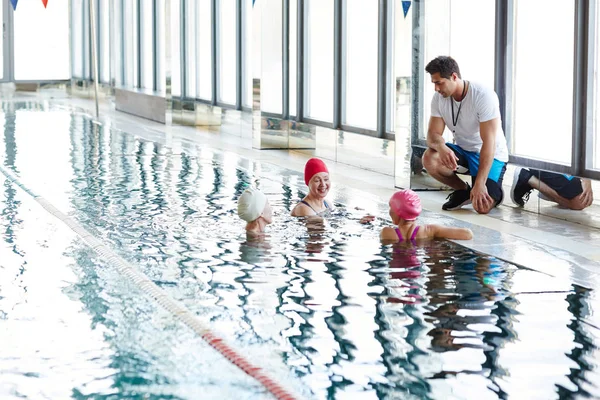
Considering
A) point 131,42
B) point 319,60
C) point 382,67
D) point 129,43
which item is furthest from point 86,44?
point 382,67

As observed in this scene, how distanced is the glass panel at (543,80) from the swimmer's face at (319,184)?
84.0 inches

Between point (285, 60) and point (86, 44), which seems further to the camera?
point (86, 44)

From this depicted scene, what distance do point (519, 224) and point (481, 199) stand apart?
51 centimetres

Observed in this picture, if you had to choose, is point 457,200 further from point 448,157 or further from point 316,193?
point 316,193

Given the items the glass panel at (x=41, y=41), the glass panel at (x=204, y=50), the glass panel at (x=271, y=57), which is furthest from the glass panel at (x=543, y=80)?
the glass panel at (x=41, y=41)

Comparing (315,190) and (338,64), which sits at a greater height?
(338,64)

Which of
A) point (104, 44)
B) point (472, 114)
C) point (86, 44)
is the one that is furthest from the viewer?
point (86, 44)

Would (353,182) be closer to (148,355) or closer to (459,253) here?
(459,253)

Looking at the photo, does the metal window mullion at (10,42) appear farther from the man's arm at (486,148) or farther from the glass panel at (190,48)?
the man's arm at (486,148)

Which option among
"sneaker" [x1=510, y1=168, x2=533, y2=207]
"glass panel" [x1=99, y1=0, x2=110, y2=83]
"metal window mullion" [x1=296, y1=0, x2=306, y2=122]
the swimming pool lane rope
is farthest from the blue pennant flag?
"glass panel" [x1=99, y1=0, x2=110, y2=83]

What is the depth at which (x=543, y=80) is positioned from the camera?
8.72 metres

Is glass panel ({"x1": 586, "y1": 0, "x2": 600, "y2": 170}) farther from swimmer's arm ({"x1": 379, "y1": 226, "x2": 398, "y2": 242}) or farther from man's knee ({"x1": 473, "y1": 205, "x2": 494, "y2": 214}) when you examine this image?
swimmer's arm ({"x1": 379, "y1": 226, "x2": 398, "y2": 242})

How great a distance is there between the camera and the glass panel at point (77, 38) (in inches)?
1206

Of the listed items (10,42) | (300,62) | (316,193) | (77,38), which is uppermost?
(77,38)
